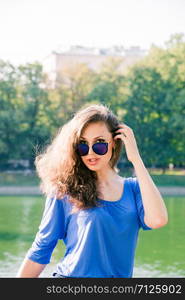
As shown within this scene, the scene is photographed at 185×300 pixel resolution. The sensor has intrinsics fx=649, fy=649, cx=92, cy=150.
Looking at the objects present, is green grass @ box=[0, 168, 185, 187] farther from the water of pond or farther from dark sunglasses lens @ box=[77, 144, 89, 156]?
dark sunglasses lens @ box=[77, 144, 89, 156]

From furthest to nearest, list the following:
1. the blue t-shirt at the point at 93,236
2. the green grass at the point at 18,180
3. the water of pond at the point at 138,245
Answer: the green grass at the point at 18,180 < the water of pond at the point at 138,245 < the blue t-shirt at the point at 93,236

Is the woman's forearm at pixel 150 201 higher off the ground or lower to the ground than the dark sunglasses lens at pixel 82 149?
lower

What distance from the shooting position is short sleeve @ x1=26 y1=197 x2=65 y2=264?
1929mm

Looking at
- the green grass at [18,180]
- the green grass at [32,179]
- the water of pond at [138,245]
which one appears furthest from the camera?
the green grass at [32,179]

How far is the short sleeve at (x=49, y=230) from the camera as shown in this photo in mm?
1929

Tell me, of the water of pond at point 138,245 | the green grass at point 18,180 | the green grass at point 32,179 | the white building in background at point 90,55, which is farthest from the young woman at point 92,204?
the white building in background at point 90,55

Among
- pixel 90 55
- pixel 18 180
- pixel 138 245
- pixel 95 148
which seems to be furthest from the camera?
pixel 90 55

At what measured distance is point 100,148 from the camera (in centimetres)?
202

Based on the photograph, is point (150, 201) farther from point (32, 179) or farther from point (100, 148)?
point (32, 179)

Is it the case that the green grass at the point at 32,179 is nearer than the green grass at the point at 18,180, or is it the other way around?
the green grass at the point at 18,180

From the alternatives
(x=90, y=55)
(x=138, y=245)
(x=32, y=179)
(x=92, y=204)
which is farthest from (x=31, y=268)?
(x=90, y=55)

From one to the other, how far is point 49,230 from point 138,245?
1031 centimetres

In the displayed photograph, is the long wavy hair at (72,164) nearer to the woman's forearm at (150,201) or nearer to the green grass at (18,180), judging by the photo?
the woman's forearm at (150,201)

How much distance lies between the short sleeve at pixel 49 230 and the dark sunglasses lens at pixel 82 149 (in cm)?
18
